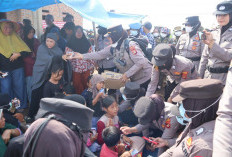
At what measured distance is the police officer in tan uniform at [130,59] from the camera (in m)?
3.12

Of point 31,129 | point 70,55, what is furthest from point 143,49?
point 31,129

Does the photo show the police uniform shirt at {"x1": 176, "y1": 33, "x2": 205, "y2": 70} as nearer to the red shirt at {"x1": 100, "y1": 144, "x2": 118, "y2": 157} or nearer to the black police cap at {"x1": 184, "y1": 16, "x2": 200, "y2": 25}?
the black police cap at {"x1": 184, "y1": 16, "x2": 200, "y2": 25}

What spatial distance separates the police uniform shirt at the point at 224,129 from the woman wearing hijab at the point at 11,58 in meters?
3.75

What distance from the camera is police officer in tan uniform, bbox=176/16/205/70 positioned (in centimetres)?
361

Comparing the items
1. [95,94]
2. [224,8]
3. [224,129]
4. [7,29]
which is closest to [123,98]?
[95,94]

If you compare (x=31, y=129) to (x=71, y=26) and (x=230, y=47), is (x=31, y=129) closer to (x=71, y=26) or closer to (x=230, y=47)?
(x=230, y=47)

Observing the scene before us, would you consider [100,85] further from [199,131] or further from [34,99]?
[199,131]

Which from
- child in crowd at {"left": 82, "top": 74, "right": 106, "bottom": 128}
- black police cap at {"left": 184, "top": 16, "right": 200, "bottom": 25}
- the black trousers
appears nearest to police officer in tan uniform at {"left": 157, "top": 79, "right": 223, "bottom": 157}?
child in crowd at {"left": 82, "top": 74, "right": 106, "bottom": 128}

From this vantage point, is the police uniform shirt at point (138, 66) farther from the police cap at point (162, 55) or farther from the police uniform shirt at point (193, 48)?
the police uniform shirt at point (193, 48)

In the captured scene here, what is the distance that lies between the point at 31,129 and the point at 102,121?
1.80 meters

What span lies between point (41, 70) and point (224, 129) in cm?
324

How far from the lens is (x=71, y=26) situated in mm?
4477

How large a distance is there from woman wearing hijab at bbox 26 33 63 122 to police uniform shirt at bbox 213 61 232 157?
9.89 feet

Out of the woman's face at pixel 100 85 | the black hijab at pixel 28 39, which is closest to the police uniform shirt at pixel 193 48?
the woman's face at pixel 100 85
